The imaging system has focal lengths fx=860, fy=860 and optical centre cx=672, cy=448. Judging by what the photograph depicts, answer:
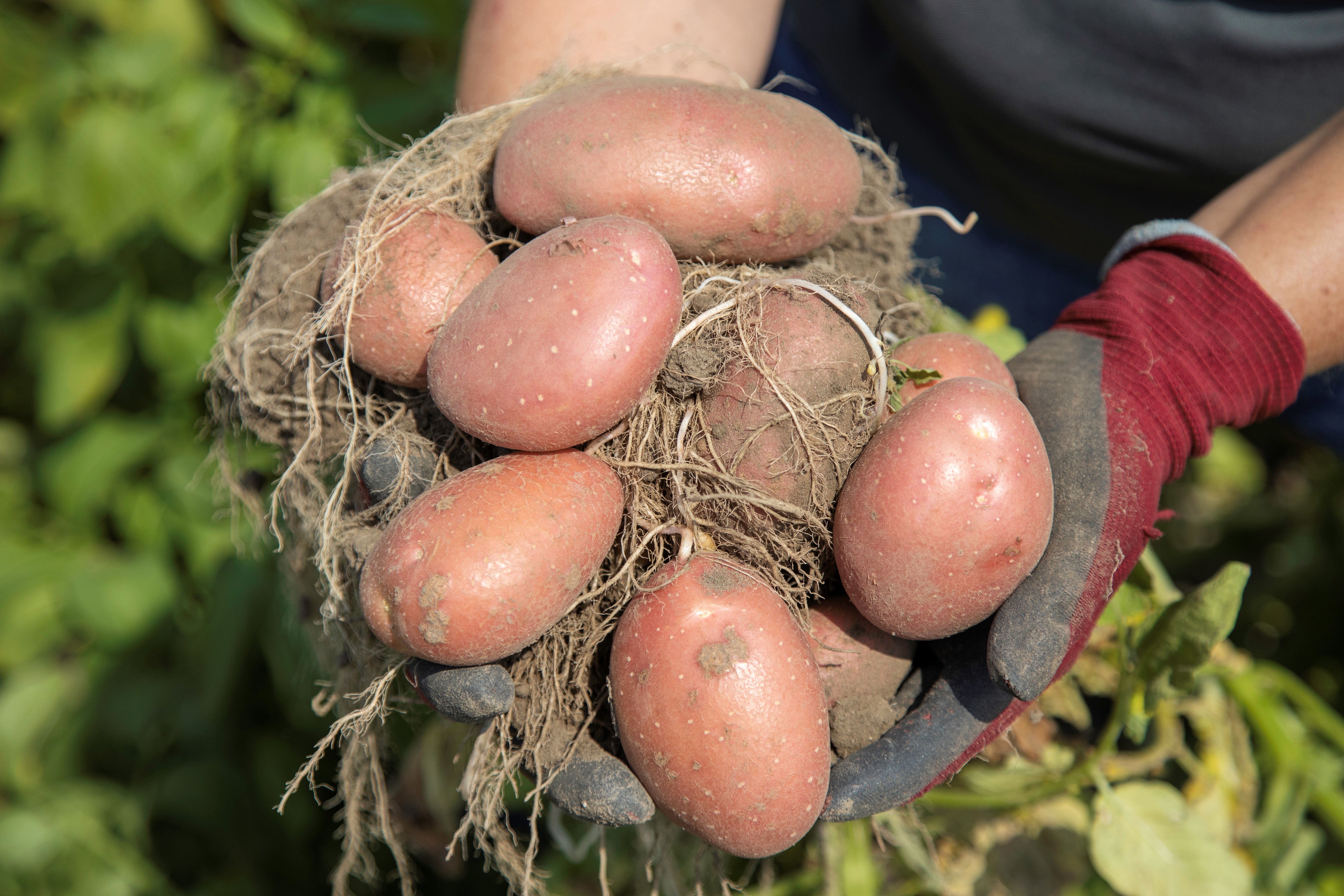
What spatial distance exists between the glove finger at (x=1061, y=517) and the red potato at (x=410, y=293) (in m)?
0.82

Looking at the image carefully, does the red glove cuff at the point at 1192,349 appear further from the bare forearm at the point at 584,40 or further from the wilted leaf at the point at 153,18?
the wilted leaf at the point at 153,18

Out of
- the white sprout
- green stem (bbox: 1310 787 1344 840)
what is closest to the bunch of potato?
the white sprout

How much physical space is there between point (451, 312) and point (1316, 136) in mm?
1401

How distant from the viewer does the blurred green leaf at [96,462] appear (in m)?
2.40

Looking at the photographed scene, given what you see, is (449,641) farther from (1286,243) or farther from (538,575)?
(1286,243)

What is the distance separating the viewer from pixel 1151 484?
46.2 inches

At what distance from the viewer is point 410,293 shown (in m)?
1.19

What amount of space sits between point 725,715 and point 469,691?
32 cm

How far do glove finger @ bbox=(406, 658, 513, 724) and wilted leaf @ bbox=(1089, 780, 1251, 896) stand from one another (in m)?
0.99

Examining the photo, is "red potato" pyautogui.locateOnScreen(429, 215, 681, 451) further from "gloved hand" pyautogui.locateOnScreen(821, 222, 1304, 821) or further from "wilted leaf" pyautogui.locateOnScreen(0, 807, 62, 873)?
"wilted leaf" pyautogui.locateOnScreen(0, 807, 62, 873)

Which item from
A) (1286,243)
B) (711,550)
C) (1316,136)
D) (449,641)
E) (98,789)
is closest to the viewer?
(449,641)

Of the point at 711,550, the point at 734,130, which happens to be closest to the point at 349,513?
the point at 711,550

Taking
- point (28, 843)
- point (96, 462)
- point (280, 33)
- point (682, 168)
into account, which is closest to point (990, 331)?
point (682, 168)

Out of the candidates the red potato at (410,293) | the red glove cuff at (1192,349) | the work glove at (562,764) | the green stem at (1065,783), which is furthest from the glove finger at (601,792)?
the red glove cuff at (1192,349)
